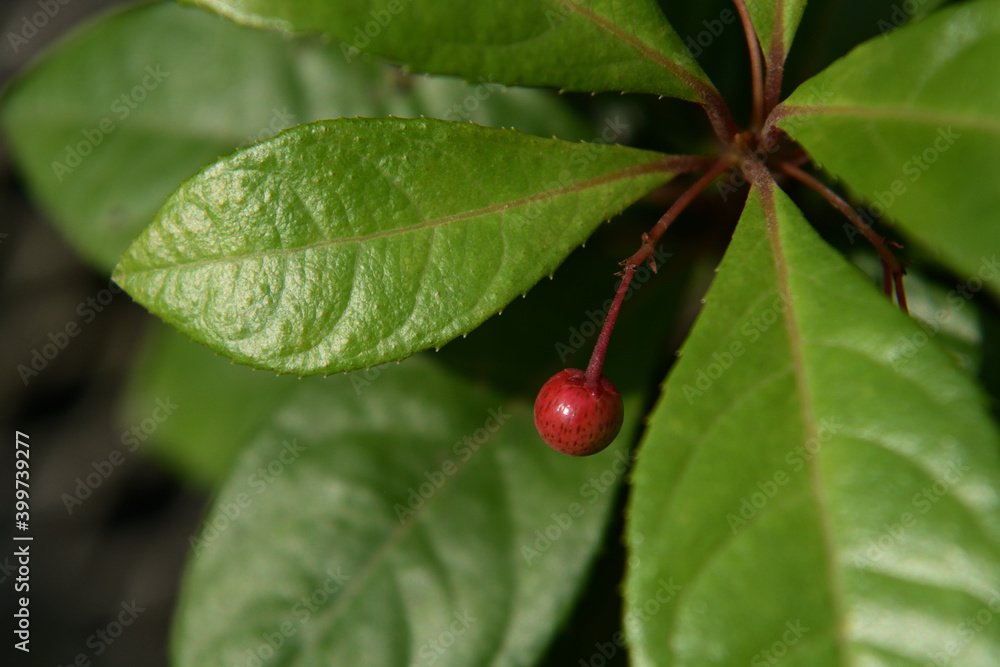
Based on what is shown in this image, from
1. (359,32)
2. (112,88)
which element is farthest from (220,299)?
(112,88)

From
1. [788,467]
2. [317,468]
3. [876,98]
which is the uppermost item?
[876,98]

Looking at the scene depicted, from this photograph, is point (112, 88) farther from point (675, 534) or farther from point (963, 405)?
point (963, 405)

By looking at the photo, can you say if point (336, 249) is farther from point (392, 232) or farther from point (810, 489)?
point (810, 489)

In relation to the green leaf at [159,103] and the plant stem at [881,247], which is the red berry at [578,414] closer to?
the plant stem at [881,247]

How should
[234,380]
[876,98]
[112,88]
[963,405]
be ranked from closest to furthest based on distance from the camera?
[963,405] < [876,98] < [112,88] < [234,380]

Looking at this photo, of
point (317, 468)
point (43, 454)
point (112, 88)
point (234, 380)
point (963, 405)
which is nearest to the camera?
point (963, 405)

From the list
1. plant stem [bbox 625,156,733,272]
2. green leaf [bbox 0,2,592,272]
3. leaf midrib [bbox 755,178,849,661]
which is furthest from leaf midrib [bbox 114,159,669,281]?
green leaf [bbox 0,2,592,272]

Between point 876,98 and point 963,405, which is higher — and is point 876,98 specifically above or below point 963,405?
above
